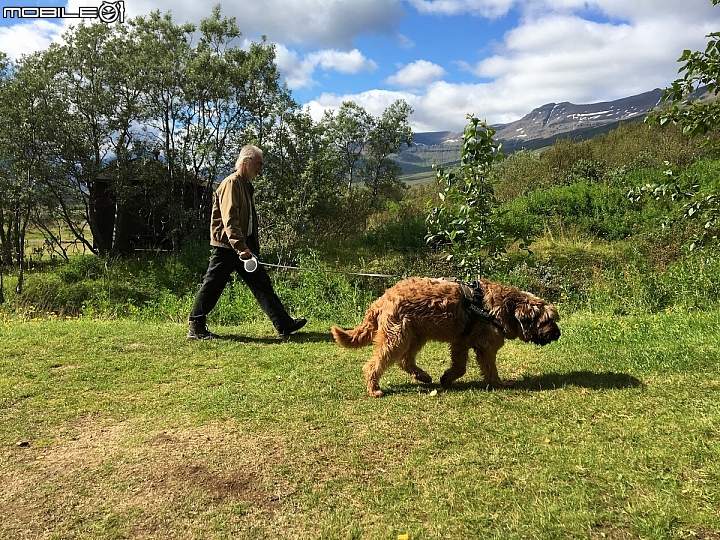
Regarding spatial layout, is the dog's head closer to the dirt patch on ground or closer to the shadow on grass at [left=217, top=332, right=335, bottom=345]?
the dirt patch on ground

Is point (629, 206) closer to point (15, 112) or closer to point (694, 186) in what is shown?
point (694, 186)

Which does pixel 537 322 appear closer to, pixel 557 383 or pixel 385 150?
pixel 557 383

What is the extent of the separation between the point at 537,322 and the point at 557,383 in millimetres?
636

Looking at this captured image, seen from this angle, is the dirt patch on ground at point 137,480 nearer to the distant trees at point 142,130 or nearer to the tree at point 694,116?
the tree at point 694,116

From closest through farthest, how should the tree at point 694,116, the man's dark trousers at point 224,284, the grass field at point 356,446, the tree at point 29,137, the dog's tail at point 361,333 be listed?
1. the grass field at point 356,446
2. the tree at point 694,116
3. the dog's tail at point 361,333
4. the man's dark trousers at point 224,284
5. the tree at point 29,137

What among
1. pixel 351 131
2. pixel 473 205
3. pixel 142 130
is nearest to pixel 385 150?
pixel 351 131

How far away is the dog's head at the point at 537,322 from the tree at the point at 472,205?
7.17ft

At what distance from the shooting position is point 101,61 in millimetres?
17766

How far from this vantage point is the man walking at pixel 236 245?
6.32 meters

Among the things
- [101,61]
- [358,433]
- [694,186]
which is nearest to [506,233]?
[694,186]

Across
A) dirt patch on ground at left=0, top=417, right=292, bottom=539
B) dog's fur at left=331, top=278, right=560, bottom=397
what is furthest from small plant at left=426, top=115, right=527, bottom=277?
dirt patch on ground at left=0, top=417, right=292, bottom=539

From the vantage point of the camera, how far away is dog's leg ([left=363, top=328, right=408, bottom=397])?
463cm

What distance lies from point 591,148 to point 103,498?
24.4 m

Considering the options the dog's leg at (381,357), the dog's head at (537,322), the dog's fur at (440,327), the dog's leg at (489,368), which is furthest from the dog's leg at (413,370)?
the dog's head at (537,322)
